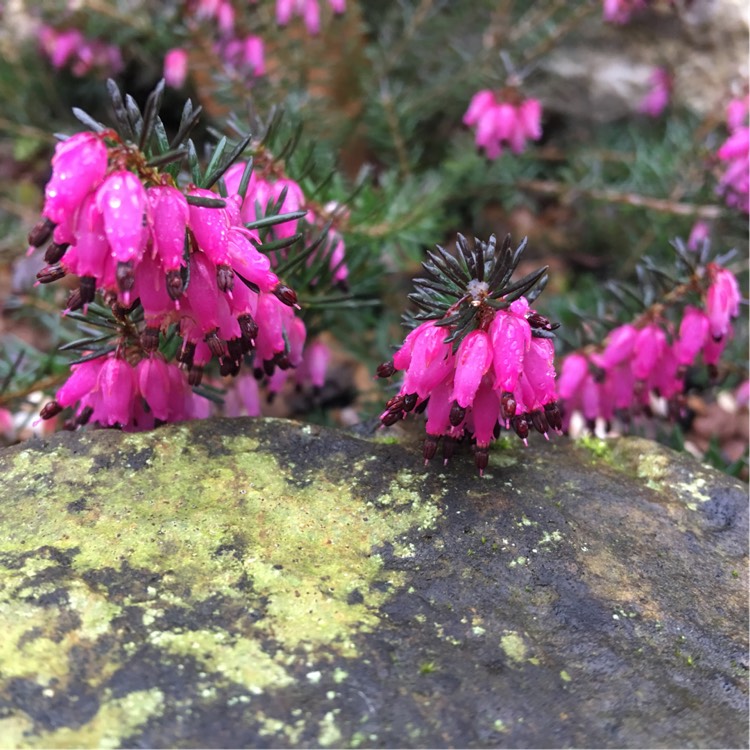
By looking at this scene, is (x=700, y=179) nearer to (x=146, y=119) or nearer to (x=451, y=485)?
(x=451, y=485)

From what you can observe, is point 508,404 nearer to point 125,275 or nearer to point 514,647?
point 514,647

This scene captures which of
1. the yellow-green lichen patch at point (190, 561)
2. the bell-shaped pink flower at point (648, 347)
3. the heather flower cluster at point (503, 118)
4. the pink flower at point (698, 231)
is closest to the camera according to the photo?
the yellow-green lichen patch at point (190, 561)

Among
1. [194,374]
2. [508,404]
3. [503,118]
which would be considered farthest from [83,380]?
[503,118]

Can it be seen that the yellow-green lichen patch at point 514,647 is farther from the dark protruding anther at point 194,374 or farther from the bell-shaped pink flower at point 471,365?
the dark protruding anther at point 194,374

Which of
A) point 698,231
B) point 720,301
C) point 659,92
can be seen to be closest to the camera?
point 720,301

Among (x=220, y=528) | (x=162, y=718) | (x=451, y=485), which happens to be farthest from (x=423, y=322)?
(x=162, y=718)

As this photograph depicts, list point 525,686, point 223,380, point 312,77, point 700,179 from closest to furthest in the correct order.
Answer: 1. point 525,686
2. point 223,380
3. point 700,179
4. point 312,77

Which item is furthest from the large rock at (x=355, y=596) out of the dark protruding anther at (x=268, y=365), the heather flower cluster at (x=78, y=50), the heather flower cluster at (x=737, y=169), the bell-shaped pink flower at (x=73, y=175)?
the heather flower cluster at (x=78, y=50)
